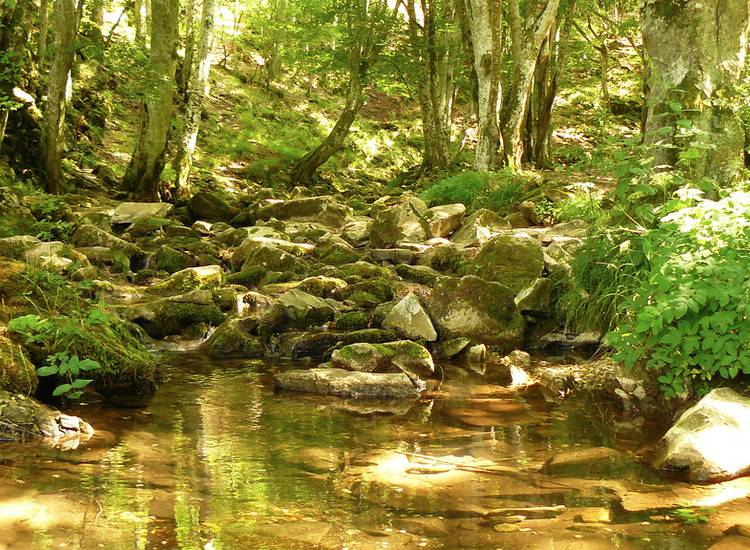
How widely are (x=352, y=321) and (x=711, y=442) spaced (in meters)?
4.34

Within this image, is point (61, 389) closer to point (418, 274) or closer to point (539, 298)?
point (539, 298)

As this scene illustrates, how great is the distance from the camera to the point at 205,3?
15.9 meters

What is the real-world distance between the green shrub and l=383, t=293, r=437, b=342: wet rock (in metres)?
2.65

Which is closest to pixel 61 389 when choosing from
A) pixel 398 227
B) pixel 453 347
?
pixel 453 347

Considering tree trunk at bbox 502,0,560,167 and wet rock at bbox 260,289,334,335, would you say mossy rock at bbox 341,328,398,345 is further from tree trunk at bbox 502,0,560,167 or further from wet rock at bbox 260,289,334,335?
tree trunk at bbox 502,0,560,167

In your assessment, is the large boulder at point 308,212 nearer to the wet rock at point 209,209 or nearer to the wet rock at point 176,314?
the wet rock at point 209,209

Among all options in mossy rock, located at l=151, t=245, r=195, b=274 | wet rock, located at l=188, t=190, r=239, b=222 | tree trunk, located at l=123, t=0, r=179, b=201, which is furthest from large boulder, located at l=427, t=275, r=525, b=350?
tree trunk, located at l=123, t=0, r=179, b=201

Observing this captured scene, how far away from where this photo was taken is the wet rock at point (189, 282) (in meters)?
8.91

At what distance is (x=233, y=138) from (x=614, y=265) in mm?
19131

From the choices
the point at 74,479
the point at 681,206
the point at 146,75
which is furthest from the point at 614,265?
the point at 146,75

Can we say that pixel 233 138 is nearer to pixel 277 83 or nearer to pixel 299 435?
pixel 277 83

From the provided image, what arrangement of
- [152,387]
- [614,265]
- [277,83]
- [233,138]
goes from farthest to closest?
[277,83] → [233,138] → [614,265] → [152,387]

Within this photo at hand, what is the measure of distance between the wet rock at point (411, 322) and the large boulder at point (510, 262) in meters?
1.31

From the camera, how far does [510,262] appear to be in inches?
340
